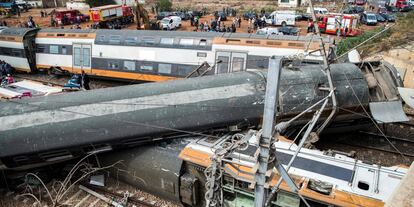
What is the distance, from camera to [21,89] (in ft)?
65.7

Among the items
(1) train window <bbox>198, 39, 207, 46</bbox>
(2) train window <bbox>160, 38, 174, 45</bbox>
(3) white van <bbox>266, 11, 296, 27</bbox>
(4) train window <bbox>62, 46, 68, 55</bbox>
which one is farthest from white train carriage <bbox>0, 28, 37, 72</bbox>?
(3) white van <bbox>266, 11, 296, 27</bbox>

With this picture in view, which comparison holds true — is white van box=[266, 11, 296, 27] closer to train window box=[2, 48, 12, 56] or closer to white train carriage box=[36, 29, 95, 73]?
white train carriage box=[36, 29, 95, 73]

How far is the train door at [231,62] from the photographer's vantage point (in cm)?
2022

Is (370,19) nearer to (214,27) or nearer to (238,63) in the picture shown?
(214,27)

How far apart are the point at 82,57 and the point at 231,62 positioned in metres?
11.7

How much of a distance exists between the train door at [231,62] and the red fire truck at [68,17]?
4038 cm

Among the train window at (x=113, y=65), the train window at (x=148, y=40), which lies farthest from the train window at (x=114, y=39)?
the train window at (x=148, y=40)

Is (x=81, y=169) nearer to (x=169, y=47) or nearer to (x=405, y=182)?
(x=169, y=47)

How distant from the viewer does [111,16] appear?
4972 cm

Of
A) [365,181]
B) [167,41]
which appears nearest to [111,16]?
[167,41]

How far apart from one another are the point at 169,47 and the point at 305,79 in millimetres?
10733

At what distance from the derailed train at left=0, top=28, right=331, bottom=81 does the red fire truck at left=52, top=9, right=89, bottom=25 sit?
82.2ft

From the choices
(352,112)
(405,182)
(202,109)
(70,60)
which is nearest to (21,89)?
(70,60)

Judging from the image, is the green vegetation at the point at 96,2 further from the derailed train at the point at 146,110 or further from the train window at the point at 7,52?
the derailed train at the point at 146,110
